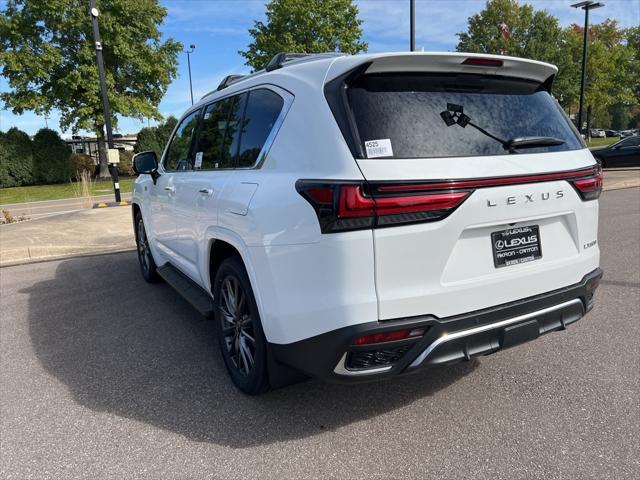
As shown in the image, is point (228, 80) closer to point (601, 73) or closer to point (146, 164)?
point (146, 164)

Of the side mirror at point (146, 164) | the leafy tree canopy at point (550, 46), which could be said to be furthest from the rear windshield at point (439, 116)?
the leafy tree canopy at point (550, 46)

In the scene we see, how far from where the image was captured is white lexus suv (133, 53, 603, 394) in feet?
7.17

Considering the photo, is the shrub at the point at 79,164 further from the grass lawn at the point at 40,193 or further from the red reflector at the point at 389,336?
the red reflector at the point at 389,336

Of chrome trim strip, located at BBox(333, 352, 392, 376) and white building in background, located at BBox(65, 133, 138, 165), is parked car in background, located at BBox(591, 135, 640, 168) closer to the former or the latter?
chrome trim strip, located at BBox(333, 352, 392, 376)

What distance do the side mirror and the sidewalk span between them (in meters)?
3.82

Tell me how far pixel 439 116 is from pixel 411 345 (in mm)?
1119

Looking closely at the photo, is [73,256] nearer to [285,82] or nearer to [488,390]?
[285,82]

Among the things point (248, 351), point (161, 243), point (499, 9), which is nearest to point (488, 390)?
point (248, 351)

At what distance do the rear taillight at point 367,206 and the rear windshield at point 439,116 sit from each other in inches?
7.8

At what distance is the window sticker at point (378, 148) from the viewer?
2.21 m

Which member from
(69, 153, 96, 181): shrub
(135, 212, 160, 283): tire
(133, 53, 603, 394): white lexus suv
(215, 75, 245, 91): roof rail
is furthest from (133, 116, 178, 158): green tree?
(133, 53, 603, 394): white lexus suv

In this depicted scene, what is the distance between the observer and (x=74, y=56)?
96.3 ft

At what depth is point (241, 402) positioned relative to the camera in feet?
9.92

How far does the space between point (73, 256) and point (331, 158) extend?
696 cm
